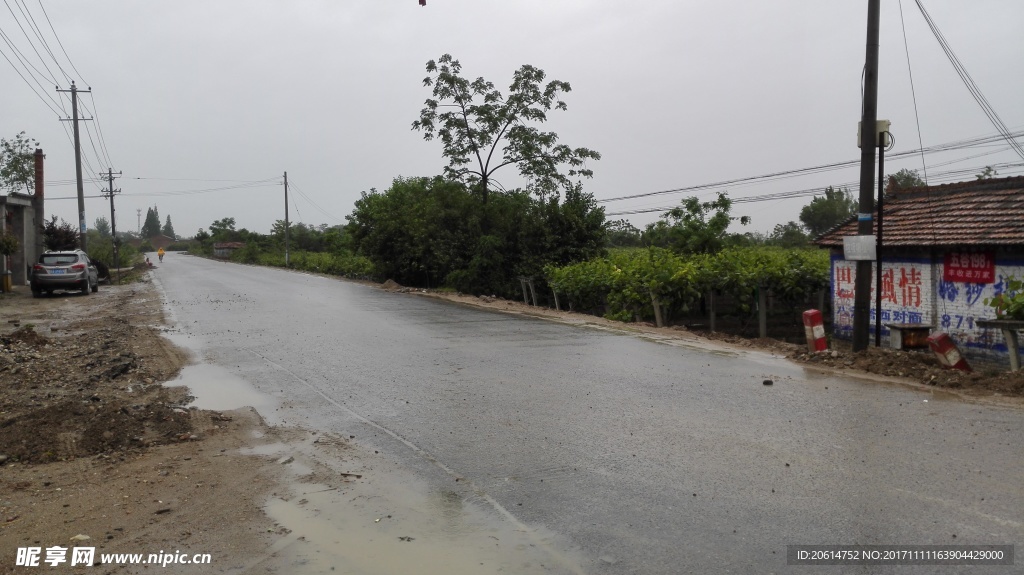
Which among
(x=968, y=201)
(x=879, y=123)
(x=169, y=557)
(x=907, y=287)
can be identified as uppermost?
(x=879, y=123)

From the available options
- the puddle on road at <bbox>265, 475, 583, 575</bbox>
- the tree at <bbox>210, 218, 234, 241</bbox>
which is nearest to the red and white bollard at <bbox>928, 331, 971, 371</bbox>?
the puddle on road at <bbox>265, 475, 583, 575</bbox>

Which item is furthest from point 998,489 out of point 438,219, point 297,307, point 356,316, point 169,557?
point 438,219

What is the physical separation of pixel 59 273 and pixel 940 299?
27.0 m

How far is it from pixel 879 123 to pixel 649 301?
8.04 metres

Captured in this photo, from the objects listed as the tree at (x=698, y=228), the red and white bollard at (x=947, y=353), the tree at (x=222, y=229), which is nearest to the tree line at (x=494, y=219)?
the tree at (x=698, y=228)

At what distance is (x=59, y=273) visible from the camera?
90.6ft

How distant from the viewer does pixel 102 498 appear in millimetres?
5688

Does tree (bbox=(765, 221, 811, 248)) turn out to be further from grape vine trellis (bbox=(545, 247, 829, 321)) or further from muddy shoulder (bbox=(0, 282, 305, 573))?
muddy shoulder (bbox=(0, 282, 305, 573))

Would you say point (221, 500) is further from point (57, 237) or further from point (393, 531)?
point (57, 237)

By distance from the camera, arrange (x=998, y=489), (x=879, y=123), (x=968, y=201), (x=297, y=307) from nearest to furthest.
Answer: (x=998, y=489)
(x=879, y=123)
(x=968, y=201)
(x=297, y=307)

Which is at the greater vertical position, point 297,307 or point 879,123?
point 879,123

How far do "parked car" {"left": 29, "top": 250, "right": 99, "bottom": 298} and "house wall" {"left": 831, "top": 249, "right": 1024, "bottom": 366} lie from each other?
989 inches

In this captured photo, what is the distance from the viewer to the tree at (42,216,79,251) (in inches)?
1489

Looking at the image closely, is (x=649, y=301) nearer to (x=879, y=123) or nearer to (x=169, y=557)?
(x=879, y=123)
